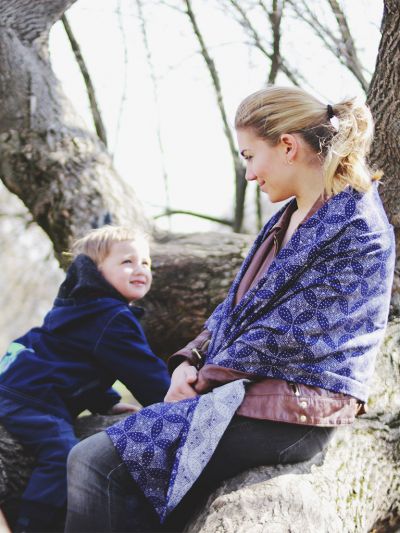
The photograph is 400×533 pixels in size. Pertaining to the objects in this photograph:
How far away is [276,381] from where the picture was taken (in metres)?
2.24

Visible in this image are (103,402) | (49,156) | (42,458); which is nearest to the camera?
(42,458)

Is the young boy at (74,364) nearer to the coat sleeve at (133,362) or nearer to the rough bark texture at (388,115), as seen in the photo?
the coat sleeve at (133,362)

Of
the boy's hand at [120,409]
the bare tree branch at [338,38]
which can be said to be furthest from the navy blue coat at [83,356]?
the bare tree branch at [338,38]

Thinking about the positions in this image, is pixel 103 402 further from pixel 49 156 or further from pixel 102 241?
pixel 49 156

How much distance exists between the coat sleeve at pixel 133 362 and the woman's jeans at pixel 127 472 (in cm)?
77

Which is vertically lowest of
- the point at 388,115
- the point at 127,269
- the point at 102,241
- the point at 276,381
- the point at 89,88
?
the point at 276,381

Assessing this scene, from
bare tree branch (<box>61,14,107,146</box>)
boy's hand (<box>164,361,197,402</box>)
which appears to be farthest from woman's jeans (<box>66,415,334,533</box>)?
bare tree branch (<box>61,14,107,146</box>)

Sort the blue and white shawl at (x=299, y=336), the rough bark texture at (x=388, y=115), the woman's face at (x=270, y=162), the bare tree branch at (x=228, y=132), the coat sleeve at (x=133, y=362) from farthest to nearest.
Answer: the bare tree branch at (x=228, y=132) → the rough bark texture at (x=388, y=115) → the coat sleeve at (x=133, y=362) → the woman's face at (x=270, y=162) → the blue and white shawl at (x=299, y=336)

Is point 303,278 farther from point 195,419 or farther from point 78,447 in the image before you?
point 78,447

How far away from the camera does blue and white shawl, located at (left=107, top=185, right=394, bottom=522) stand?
221 cm

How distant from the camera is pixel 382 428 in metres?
2.86

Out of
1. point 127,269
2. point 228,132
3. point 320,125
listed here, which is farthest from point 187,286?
point 228,132

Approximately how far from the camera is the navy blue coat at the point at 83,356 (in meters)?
3.12

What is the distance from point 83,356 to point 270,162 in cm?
135
